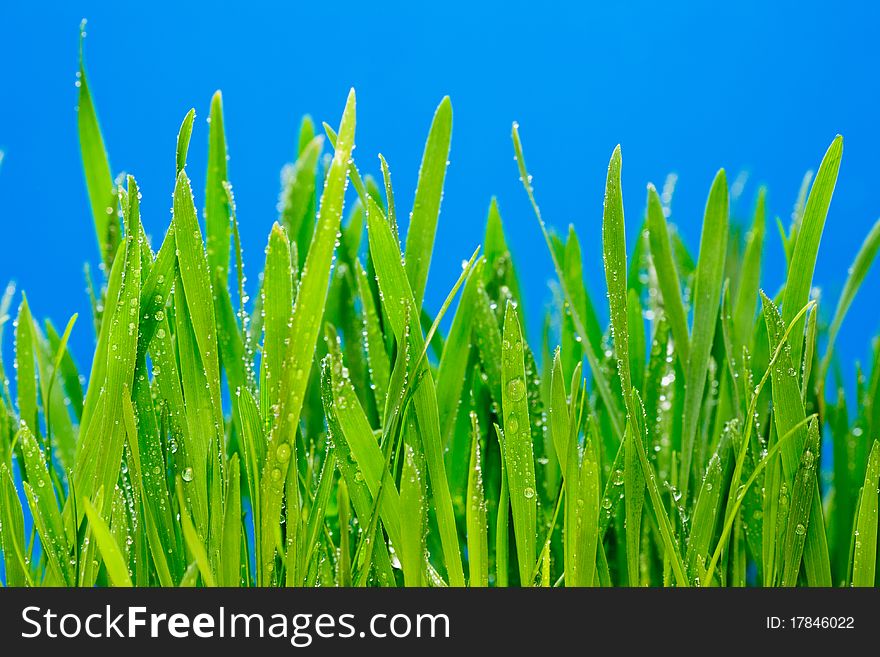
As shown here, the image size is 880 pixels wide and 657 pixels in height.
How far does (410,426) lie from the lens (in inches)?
17.3

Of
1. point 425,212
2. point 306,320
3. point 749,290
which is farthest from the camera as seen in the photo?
point 749,290

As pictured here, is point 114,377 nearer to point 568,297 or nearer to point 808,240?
point 568,297

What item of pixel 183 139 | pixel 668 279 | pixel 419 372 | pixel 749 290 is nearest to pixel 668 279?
pixel 668 279

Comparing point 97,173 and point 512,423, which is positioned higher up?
point 97,173

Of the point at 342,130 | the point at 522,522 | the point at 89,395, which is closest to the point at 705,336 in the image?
the point at 522,522

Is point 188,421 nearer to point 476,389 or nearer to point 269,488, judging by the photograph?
point 269,488

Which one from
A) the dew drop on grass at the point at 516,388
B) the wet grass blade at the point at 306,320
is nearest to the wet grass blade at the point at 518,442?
the dew drop on grass at the point at 516,388

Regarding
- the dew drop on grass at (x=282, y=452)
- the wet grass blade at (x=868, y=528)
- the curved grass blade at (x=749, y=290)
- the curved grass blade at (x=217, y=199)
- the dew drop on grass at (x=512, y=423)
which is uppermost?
the curved grass blade at (x=217, y=199)

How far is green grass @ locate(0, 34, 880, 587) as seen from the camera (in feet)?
→ 1.30

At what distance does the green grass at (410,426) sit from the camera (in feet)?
1.30

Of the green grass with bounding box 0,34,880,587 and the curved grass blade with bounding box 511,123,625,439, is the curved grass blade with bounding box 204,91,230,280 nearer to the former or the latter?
the green grass with bounding box 0,34,880,587

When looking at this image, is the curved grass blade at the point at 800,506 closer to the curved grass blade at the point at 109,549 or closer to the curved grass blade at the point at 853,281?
the curved grass blade at the point at 853,281

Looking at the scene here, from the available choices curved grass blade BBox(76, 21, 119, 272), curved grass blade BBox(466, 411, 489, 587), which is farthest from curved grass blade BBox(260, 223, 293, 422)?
curved grass blade BBox(76, 21, 119, 272)

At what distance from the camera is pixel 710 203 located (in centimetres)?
51
